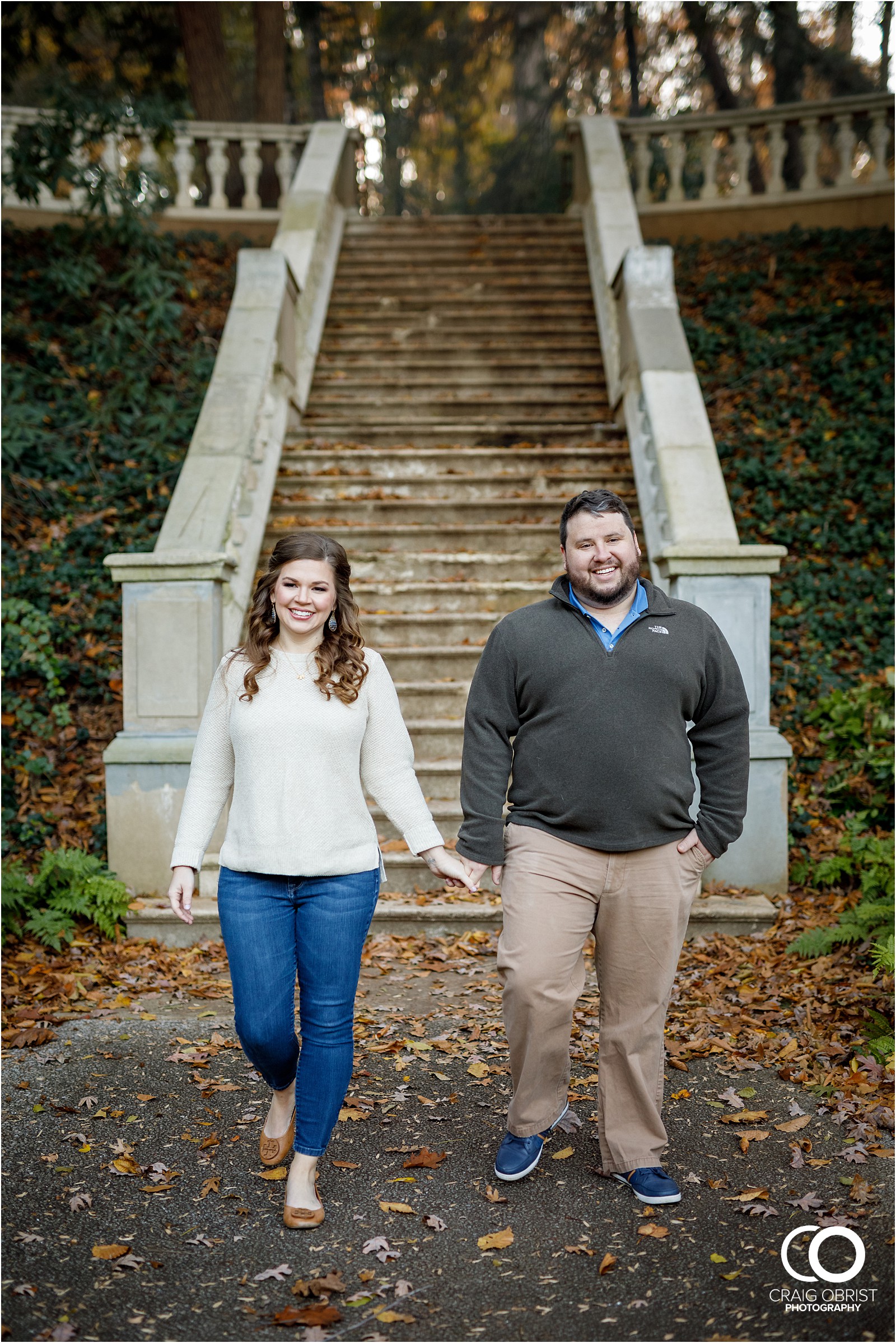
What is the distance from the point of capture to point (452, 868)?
10.1 ft

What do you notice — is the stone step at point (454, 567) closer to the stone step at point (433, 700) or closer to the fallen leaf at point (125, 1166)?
the stone step at point (433, 700)

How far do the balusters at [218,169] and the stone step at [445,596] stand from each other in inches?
289

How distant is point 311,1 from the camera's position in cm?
1529

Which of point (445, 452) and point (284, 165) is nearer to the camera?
point (445, 452)

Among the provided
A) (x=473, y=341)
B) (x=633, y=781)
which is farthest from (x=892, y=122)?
(x=633, y=781)

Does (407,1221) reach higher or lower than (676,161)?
lower

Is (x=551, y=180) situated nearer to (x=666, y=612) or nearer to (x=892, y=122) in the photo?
(x=892, y=122)

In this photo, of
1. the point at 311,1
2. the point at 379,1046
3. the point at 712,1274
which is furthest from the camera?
the point at 311,1

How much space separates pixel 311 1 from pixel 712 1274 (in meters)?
17.0

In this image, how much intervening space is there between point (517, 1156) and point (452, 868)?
3.11 feet

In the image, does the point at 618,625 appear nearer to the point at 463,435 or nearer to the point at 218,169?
the point at 463,435

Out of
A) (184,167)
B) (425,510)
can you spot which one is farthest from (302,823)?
(184,167)

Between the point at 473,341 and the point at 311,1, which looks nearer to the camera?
the point at 473,341

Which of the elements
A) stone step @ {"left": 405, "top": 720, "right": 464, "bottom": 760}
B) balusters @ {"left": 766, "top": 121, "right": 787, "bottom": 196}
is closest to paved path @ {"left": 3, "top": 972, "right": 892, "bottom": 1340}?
stone step @ {"left": 405, "top": 720, "right": 464, "bottom": 760}
